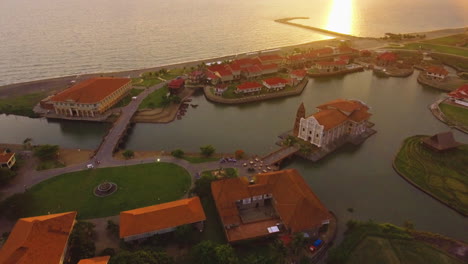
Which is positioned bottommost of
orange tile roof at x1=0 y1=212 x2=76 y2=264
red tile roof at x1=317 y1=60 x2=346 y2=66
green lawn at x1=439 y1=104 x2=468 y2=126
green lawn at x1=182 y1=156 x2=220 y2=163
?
green lawn at x1=439 y1=104 x2=468 y2=126

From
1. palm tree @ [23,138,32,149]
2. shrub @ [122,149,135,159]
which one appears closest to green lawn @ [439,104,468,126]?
shrub @ [122,149,135,159]

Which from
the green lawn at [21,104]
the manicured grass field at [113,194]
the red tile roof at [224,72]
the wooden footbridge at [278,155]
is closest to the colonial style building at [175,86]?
the red tile roof at [224,72]

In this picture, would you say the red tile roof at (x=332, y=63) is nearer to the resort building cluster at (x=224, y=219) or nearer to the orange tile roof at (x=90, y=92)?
the orange tile roof at (x=90, y=92)

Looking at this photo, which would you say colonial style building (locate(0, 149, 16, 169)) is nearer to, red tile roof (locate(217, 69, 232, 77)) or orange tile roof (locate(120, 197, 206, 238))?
orange tile roof (locate(120, 197, 206, 238))

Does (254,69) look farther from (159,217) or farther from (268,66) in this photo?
(159,217)

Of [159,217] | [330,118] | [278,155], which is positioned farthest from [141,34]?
[159,217]
